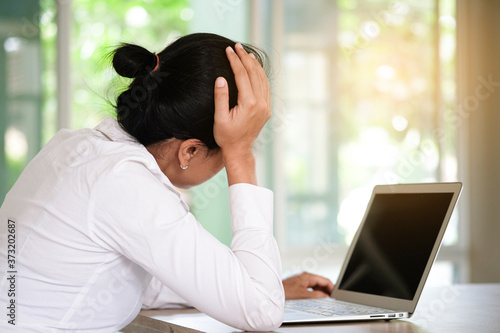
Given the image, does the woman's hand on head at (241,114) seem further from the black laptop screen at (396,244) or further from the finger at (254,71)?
the black laptop screen at (396,244)

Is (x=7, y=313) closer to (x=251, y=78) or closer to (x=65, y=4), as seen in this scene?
(x=251, y=78)

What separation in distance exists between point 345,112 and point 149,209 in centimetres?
285

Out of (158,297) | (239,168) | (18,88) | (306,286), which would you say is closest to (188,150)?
(239,168)

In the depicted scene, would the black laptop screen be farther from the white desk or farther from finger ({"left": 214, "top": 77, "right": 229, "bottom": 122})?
finger ({"left": 214, "top": 77, "right": 229, "bottom": 122})

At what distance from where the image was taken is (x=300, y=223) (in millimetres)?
3594

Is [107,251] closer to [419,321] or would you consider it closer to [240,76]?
[240,76]

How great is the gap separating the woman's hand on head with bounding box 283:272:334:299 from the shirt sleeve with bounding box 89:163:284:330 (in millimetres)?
362

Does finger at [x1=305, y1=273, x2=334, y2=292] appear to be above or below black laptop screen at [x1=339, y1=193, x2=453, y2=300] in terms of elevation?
below

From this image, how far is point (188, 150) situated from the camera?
3.65 feet

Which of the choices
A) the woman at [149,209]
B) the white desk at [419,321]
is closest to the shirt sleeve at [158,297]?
the white desk at [419,321]

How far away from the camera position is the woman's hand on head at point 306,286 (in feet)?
4.35

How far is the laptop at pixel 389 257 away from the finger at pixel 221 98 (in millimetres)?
353

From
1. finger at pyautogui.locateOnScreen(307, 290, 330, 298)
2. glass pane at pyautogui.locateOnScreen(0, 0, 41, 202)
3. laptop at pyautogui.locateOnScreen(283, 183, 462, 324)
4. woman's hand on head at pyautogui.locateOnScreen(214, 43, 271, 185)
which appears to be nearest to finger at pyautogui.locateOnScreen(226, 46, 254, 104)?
woman's hand on head at pyautogui.locateOnScreen(214, 43, 271, 185)

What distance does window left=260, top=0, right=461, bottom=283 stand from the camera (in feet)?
11.8
